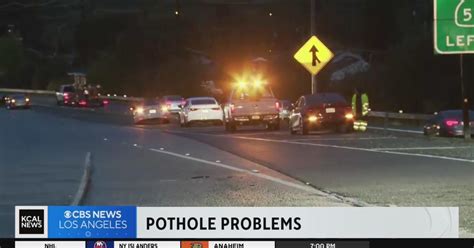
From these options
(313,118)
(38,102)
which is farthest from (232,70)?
(313,118)

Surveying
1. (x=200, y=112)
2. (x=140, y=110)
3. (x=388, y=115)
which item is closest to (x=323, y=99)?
(x=388, y=115)

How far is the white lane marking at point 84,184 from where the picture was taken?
11663 mm

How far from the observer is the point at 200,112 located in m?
41.2

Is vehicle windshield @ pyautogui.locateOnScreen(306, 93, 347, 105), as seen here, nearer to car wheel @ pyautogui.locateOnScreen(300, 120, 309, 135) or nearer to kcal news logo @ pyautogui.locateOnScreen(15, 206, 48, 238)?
car wheel @ pyautogui.locateOnScreen(300, 120, 309, 135)

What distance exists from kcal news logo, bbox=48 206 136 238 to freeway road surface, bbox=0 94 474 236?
2468 mm

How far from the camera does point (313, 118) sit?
30.8 metres

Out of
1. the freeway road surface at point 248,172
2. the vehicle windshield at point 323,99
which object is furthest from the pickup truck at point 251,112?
the freeway road surface at point 248,172

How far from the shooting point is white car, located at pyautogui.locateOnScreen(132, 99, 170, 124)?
46.4 metres

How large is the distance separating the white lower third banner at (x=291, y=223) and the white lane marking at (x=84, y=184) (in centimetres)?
509

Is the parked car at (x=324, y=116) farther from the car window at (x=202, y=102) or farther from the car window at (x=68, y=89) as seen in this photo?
the car window at (x=68, y=89)

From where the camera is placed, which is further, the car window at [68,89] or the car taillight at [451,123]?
the car window at [68,89]

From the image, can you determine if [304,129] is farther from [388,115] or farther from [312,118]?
[388,115]

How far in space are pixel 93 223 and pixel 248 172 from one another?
457 inches

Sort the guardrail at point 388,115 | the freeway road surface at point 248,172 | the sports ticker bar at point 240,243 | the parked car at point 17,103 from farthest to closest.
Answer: the parked car at point 17,103 < the guardrail at point 388,115 < the freeway road surface at point 248,172 < the sports ticker bar at point 240,243
